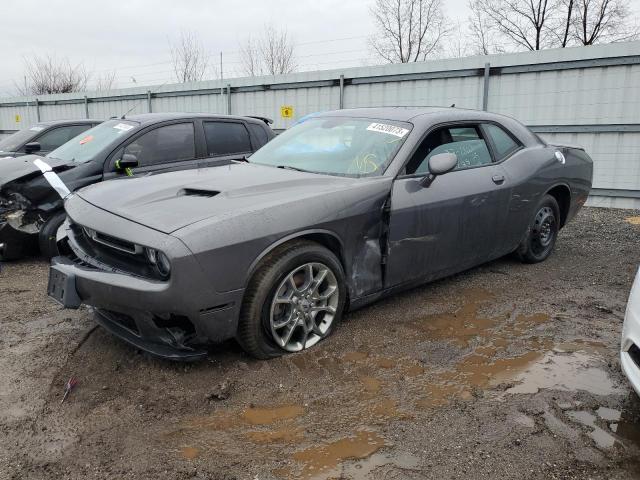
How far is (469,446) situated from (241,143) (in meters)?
4.89

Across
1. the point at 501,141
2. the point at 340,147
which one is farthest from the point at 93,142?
the point at 501,141

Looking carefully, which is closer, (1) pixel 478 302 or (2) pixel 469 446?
(2) pixel 469 446

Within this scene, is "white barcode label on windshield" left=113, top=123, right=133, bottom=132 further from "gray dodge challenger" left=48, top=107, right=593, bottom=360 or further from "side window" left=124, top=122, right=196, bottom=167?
"gray dodge challenger" left=48, top=107, right=593, bottom=360

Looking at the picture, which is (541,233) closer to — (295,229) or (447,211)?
(447,211)

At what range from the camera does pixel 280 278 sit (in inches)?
120

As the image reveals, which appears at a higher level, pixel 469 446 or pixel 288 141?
pixel 288 141

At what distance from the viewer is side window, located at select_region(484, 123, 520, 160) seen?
4.64 metres

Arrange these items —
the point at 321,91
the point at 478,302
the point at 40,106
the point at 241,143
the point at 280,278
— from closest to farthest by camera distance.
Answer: the point at 280,278 → the point at 478,302 → the point at 241,143 → the point at 321,91 → the point at 40,106

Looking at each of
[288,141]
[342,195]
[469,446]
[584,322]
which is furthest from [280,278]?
[584,322]

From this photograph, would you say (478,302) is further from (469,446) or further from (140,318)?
(140,318)

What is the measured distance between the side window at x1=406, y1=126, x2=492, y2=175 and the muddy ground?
1143mm

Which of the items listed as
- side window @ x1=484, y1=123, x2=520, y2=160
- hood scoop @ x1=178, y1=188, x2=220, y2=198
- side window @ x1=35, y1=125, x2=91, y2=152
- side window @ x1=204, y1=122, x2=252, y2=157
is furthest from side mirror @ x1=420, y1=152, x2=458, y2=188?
side window @ x1=35, y1=125, x2=91, y2=152

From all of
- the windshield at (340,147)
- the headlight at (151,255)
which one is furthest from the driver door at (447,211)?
the headlight at (151,255)

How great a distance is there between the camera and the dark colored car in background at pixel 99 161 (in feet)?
17.4
